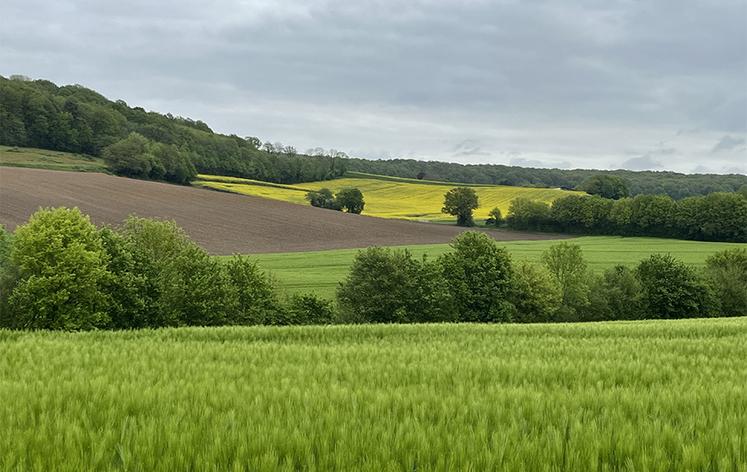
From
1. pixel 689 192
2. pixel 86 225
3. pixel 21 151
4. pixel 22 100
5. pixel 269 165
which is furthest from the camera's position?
pixel 689 192

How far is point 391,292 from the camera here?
47.6m

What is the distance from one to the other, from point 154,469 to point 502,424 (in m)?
2.84

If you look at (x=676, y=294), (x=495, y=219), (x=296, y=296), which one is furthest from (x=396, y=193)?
(x=296, y=296)

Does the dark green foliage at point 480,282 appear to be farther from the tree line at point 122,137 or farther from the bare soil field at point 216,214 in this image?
the tree line at point 122,137

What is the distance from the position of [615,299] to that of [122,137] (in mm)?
108524

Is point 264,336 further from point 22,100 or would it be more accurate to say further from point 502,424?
point 22,100

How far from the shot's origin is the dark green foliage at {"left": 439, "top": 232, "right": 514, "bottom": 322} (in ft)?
163

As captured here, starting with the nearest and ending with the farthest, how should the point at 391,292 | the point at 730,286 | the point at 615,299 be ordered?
the point at 391,292
the point at 615,299
the point at 730,286

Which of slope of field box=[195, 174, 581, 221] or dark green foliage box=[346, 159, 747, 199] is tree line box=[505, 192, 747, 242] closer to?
slope of field box=[195, 174, 581, 221]

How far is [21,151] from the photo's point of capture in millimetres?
110250

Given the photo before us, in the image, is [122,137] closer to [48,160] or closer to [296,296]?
[48,160]

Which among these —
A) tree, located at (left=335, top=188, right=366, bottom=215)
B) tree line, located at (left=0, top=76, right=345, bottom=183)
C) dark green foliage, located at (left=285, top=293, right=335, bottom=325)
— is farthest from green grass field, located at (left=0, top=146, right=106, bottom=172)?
dark green foliage, located at (left=285, top=293, right=335, bottom=325)

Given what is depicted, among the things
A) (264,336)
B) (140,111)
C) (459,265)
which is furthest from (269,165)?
(264,336)

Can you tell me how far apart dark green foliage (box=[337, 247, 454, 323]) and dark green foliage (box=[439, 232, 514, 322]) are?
198 cm
